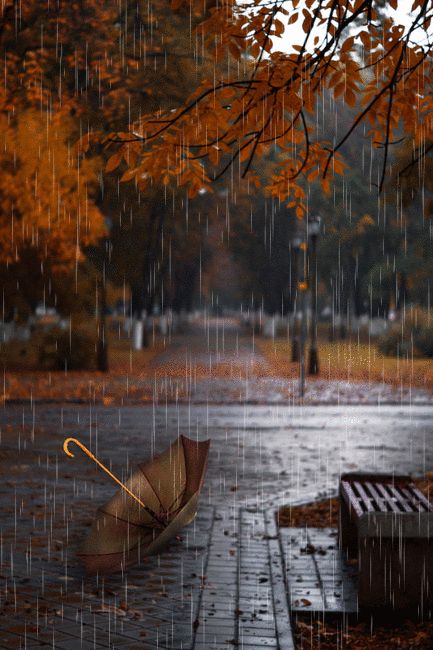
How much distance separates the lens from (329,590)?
6988 mm

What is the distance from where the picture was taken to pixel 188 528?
9.03 meters

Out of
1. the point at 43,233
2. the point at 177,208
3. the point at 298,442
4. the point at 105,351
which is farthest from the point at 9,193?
the point at 177,208

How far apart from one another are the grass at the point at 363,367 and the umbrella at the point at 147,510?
2049 cm

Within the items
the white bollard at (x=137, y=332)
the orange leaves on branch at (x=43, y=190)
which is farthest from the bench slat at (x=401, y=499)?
the white bollard at (x=137, y=332)

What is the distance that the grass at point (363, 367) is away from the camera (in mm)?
31031

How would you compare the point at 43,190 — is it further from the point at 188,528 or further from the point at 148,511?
the point at 148,511

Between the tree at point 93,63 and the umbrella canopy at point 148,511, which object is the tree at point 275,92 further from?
the tree at point 93,63

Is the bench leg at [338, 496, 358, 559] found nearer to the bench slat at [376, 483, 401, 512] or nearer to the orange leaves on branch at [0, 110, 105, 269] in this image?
the bench slat at [376, 483, 401, 512]

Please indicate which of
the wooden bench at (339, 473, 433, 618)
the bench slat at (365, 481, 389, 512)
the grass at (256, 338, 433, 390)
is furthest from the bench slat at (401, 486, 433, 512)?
the grass at (256, 338, 433, 390)

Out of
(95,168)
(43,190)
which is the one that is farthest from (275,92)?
(95,168)

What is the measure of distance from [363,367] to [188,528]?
95.7 feet

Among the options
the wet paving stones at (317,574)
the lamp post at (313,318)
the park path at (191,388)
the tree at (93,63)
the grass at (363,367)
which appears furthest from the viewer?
the grass at (363,367)

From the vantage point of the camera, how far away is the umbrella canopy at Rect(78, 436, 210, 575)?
712 centimetres

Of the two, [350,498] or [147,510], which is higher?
[350,498]
